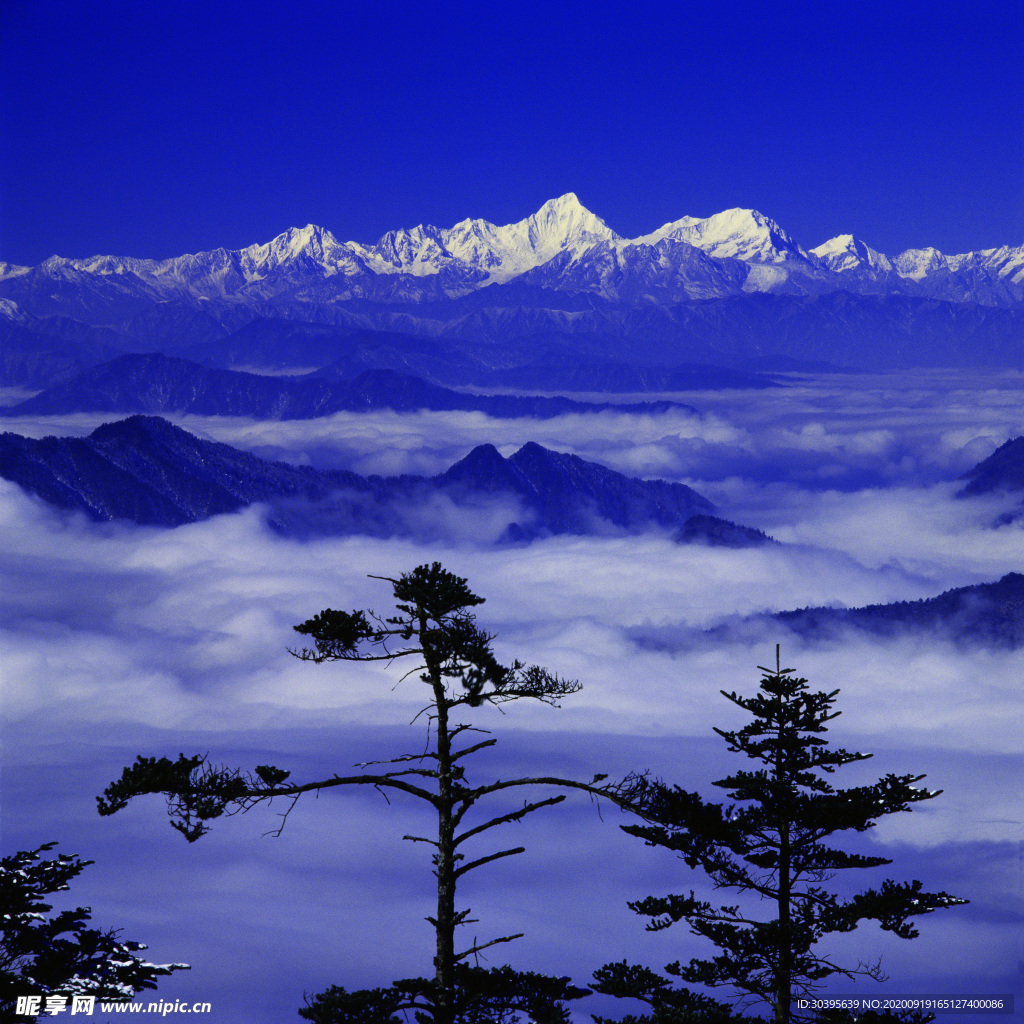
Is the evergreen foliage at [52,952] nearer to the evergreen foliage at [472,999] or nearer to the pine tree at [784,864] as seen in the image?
the evergreen foliage at [472,999]

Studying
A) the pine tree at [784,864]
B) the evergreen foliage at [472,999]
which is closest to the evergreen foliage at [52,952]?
the evergreen foliage at [472,999]

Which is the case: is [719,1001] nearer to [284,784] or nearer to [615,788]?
[615,788]

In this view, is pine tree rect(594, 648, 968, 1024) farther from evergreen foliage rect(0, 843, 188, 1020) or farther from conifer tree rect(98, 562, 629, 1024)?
evergreen foliage rect(0, 843, 188, 1020)

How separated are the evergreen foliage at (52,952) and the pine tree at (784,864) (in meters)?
10.8

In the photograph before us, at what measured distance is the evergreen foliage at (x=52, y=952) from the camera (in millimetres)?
19562

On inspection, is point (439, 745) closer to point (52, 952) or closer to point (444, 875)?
point (444, 875)

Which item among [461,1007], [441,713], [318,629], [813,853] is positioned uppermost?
[318,629]

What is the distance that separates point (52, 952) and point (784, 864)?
53.8 feet

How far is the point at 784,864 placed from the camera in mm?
24438

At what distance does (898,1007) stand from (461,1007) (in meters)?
14.1

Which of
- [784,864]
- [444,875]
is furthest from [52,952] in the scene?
[784,864]

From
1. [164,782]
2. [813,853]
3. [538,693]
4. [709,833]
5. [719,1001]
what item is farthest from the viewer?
[719,1001]

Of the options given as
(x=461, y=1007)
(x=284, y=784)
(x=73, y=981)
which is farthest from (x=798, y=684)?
(x=73, y=981)

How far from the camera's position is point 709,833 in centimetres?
2244
